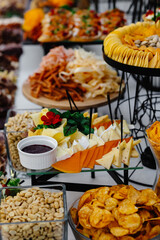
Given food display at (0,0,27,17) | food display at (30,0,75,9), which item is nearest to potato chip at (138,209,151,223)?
food display at (30,0,75,9)

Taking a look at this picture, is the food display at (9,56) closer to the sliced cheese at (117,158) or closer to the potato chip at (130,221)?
the sliced cheese at (117,158)

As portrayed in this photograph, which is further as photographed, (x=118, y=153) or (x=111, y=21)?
(x=111, y=21)

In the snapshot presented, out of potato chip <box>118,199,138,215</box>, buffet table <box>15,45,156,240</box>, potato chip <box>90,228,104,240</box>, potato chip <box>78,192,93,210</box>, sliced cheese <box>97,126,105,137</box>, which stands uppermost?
sliced cheese <box>97,126,105,137</box>

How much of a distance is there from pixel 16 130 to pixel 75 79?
2.89ft

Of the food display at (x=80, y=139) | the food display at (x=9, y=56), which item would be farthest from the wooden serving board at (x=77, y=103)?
the food display at (x=80, y=139)

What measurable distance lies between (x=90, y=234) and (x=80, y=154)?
339 mm

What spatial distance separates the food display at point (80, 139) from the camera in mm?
1623

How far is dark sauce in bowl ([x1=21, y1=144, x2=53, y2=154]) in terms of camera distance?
1.62 meters

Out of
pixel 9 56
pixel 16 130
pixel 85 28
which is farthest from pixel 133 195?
pixel 9 56

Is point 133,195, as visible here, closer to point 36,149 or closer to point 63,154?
point 63,154

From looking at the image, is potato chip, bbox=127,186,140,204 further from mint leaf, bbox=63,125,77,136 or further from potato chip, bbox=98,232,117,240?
mint leaf, bbox=63,125,77,136

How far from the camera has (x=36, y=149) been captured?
1.64m

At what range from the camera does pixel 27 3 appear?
554 centimetres

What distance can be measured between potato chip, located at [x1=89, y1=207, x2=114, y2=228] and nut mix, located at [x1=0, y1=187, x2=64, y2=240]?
5.1 inches
